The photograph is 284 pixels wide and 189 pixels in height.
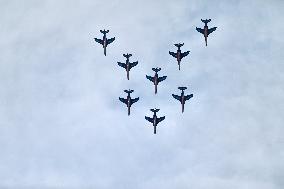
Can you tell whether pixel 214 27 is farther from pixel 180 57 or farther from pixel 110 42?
pixel 110 42

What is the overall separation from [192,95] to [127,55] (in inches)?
715

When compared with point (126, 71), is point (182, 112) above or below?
below

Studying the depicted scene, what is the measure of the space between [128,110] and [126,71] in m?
9.56

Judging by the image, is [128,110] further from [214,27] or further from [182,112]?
[214,27]

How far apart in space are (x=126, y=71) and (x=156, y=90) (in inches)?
354

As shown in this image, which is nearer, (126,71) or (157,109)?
(157,109)

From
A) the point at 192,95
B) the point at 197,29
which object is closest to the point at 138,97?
the point at 192,95

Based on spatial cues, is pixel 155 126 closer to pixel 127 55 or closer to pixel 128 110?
pixel 128 110

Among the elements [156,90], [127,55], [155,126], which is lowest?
[155,126]

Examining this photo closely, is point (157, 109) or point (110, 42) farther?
point (110, 42)

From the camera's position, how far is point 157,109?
11962 cm

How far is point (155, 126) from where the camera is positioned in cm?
12431

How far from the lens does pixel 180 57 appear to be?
411 feet

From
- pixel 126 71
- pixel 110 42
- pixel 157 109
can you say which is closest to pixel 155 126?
pixel 157 109
